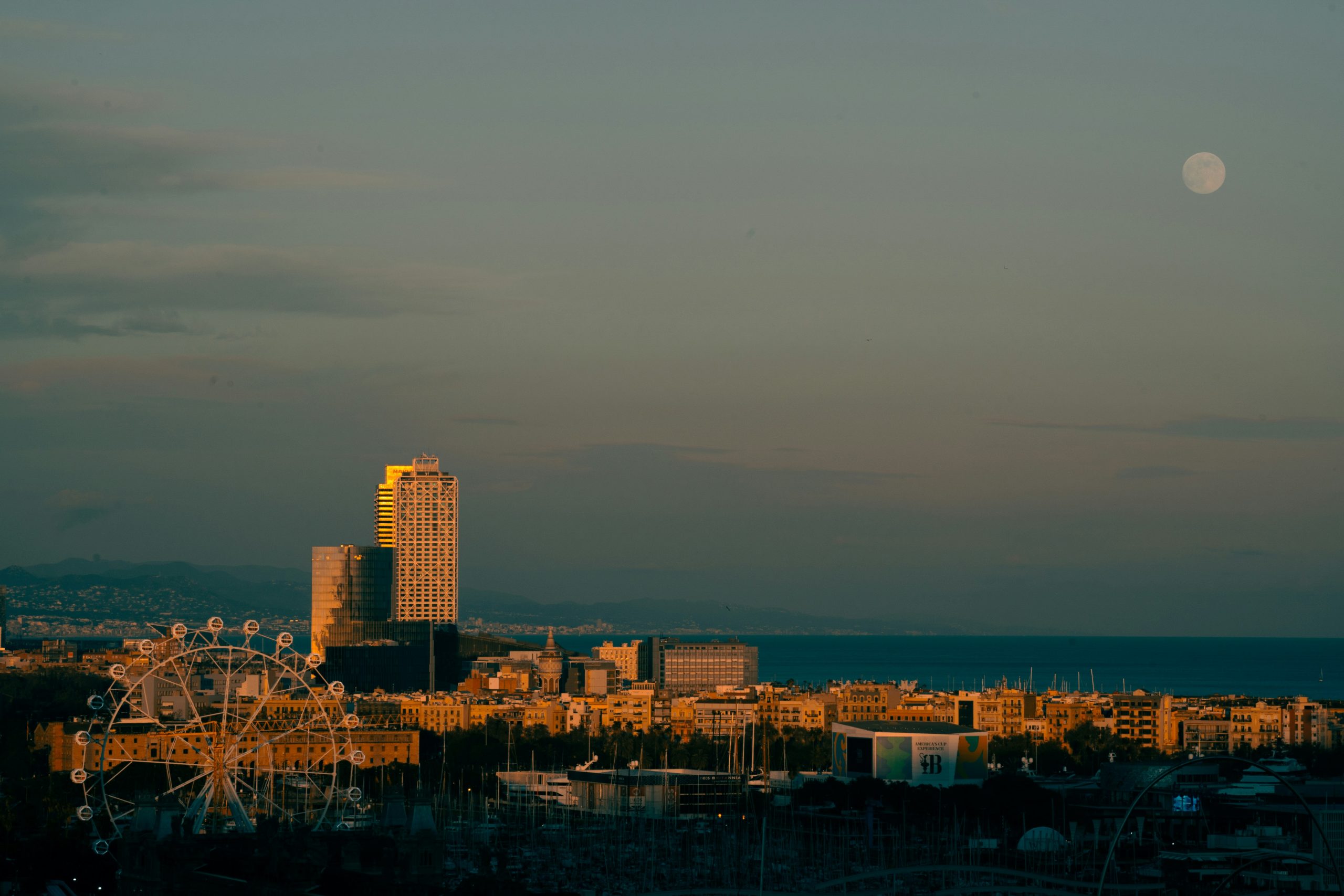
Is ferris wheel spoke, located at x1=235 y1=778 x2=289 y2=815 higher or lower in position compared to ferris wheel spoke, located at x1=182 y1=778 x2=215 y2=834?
lower

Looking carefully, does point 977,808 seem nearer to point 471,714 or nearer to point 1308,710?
point 1308,710

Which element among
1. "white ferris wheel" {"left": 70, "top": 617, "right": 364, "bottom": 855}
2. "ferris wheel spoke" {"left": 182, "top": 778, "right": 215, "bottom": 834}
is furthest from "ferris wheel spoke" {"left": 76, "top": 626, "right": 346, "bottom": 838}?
"white ferris wheel" {"left": 70, "top": 617, "right": 364, "bottom": 855}

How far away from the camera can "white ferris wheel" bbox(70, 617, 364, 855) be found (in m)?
68.8

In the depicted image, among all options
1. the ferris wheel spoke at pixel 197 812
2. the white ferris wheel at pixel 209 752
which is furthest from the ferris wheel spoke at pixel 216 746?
the white ferris wheel at pixel 209 752

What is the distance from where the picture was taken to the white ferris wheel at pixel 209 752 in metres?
68.8

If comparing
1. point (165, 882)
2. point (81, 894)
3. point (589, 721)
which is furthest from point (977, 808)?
point (589, 721)

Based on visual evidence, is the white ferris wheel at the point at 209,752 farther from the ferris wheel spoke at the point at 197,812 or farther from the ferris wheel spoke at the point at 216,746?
the ferris wheel spoke at the point at 216,746

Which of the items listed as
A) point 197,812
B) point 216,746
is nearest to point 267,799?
point 216,746

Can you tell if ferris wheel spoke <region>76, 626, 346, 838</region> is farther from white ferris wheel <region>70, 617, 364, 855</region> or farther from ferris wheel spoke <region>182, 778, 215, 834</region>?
white ferris wheel <region>70, 617, 364, 855</region>

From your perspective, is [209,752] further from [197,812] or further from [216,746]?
[197,812]

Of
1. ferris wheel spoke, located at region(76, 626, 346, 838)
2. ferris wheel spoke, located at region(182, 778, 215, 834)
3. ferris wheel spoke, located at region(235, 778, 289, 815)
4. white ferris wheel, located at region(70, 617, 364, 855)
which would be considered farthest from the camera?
ferris wheel spoke, located at region(235, 778, 289, 815)

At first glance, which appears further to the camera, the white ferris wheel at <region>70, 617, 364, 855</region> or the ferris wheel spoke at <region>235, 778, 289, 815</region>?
the ferris wheel spoke at <region>235, 778, 289, 815</region>

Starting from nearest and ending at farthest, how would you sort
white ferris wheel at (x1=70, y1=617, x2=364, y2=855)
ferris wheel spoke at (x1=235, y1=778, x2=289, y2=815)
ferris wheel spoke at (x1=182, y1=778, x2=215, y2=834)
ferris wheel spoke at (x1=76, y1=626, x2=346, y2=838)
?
ferris wheel spoke at (x1=182, y1=778, x2=215, y2=834), white ferris wheel at (x1=70, y1=617, x2=364, y2=855), ferris wheel spoke at (x1=76, y1=626, x2=346, y2=838), ferris wheel spoke at (x1=235, y1=778, x2=289, y2=815)

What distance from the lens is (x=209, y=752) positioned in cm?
7188
